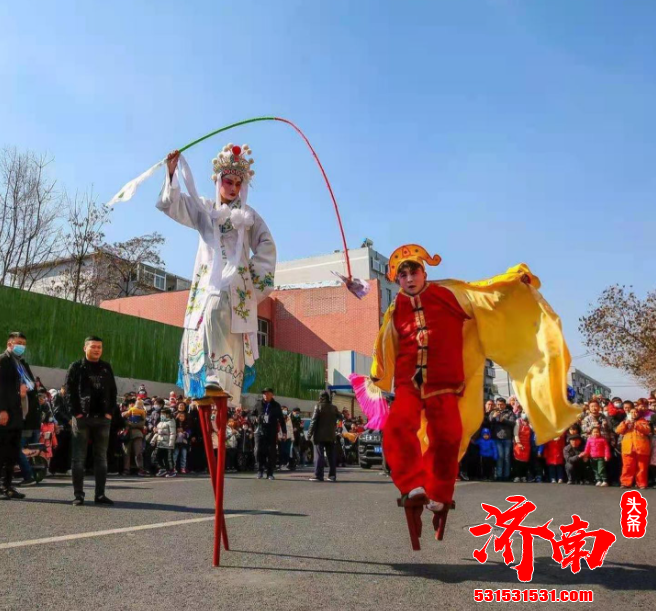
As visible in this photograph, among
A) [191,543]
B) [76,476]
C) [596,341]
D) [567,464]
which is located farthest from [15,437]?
[596,341]

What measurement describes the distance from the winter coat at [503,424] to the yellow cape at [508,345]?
11765mm

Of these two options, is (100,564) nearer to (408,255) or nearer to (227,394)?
(227,394)

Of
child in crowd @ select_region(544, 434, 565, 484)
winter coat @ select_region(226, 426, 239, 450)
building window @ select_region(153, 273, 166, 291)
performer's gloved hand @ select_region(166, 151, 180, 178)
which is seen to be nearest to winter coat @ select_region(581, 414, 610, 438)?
child in crowd @ select_region(544, 434, 565, 484)

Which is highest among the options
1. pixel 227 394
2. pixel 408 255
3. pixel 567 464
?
pixel 408 255

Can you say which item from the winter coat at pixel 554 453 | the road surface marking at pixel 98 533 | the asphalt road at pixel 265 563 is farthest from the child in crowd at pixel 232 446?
the road surface marking at pixel 98 533

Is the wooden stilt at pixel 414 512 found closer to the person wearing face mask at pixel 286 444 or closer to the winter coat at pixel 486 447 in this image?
the winter coat at pixel 486 447

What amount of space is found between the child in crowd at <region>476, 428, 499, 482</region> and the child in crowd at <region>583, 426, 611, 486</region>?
215cm

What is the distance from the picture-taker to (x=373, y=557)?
192 inches

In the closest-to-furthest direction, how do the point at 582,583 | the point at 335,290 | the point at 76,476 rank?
the point at 582,583 → the point at 76,476 → the point at 335,290

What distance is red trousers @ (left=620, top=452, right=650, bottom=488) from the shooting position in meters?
14.5

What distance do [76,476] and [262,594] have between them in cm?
505

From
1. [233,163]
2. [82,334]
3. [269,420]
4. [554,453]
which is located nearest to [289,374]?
[82,334]

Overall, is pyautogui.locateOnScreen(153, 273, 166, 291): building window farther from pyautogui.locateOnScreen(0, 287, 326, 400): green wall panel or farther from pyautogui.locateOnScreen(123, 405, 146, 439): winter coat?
pyautogui.locateOnScreen(123, 405, 146, 439): winter coat

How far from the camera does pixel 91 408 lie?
8188 millimetres
